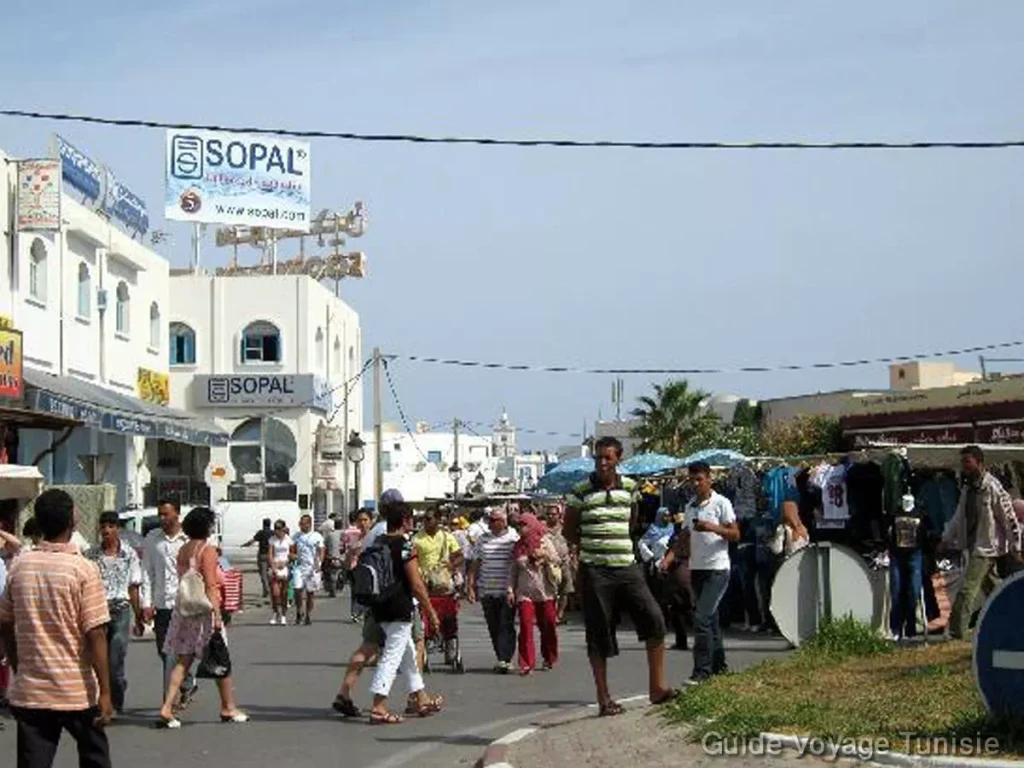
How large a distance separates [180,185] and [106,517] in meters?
41.0

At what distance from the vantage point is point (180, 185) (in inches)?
2133

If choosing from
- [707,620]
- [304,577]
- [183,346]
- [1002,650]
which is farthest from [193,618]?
[183,346]

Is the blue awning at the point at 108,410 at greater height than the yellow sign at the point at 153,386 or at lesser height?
lesser

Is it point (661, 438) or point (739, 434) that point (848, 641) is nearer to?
point (739, 434)

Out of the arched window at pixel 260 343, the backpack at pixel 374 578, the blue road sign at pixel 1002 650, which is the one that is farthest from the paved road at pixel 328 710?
the arched window at pixel 260 343

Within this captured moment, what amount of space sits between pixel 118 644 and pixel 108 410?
66.2 ft

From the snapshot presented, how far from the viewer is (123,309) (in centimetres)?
4262

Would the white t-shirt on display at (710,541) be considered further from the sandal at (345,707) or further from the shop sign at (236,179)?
the shop sign at (236,179)

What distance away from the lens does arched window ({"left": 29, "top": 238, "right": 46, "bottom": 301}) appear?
34.5 metres

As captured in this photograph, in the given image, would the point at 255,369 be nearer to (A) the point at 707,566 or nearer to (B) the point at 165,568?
(B) the point at 165,568

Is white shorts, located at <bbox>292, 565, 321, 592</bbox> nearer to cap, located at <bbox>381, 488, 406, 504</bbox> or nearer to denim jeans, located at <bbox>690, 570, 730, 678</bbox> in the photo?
cap, located at <bbox>381, 488, 406, 504</bbox>

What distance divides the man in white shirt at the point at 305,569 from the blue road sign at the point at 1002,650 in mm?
19223

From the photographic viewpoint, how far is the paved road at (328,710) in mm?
11672

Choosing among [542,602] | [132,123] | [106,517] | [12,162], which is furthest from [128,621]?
[12,162]
